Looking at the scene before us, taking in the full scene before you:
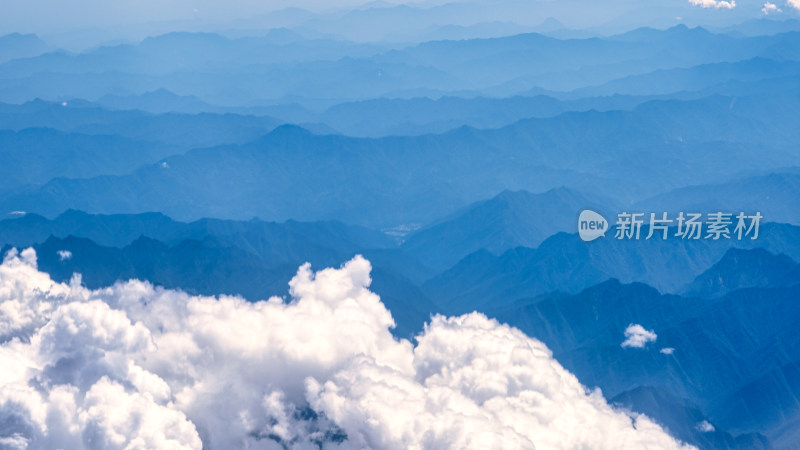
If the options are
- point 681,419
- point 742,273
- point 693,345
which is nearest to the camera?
point 681,419

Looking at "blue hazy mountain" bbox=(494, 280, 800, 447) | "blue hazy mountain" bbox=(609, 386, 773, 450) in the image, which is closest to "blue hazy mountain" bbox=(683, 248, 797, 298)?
"blue hazy mountain" bbox=(494, 280, 800, 447)

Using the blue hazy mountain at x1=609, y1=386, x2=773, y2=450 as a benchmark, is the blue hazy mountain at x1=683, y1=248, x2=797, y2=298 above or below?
above

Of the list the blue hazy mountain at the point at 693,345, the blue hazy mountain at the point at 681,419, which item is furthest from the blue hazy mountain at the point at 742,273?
the blue hazy mountain at the point at 681,419

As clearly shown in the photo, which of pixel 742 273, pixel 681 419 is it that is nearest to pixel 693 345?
pixel 681 419

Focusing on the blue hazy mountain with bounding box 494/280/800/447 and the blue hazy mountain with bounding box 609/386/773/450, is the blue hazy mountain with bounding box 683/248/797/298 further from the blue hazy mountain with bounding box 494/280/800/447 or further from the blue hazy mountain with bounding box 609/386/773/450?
the blue hazy mountain with bounding box 609/386/773/450

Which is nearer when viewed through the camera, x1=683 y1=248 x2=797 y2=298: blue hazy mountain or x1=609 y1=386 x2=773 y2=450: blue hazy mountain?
x1=609 y1=386 x2=773 y2=450: blue hazy mountain

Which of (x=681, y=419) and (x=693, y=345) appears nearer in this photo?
(x=681, y=419)

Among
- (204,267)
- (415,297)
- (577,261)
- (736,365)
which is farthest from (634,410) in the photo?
(204,267)

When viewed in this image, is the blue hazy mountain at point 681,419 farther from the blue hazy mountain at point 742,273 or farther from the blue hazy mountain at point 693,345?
the blue hazy mountain at point 742,273

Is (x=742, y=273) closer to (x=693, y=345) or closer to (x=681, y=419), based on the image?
(x=693, y=345)
